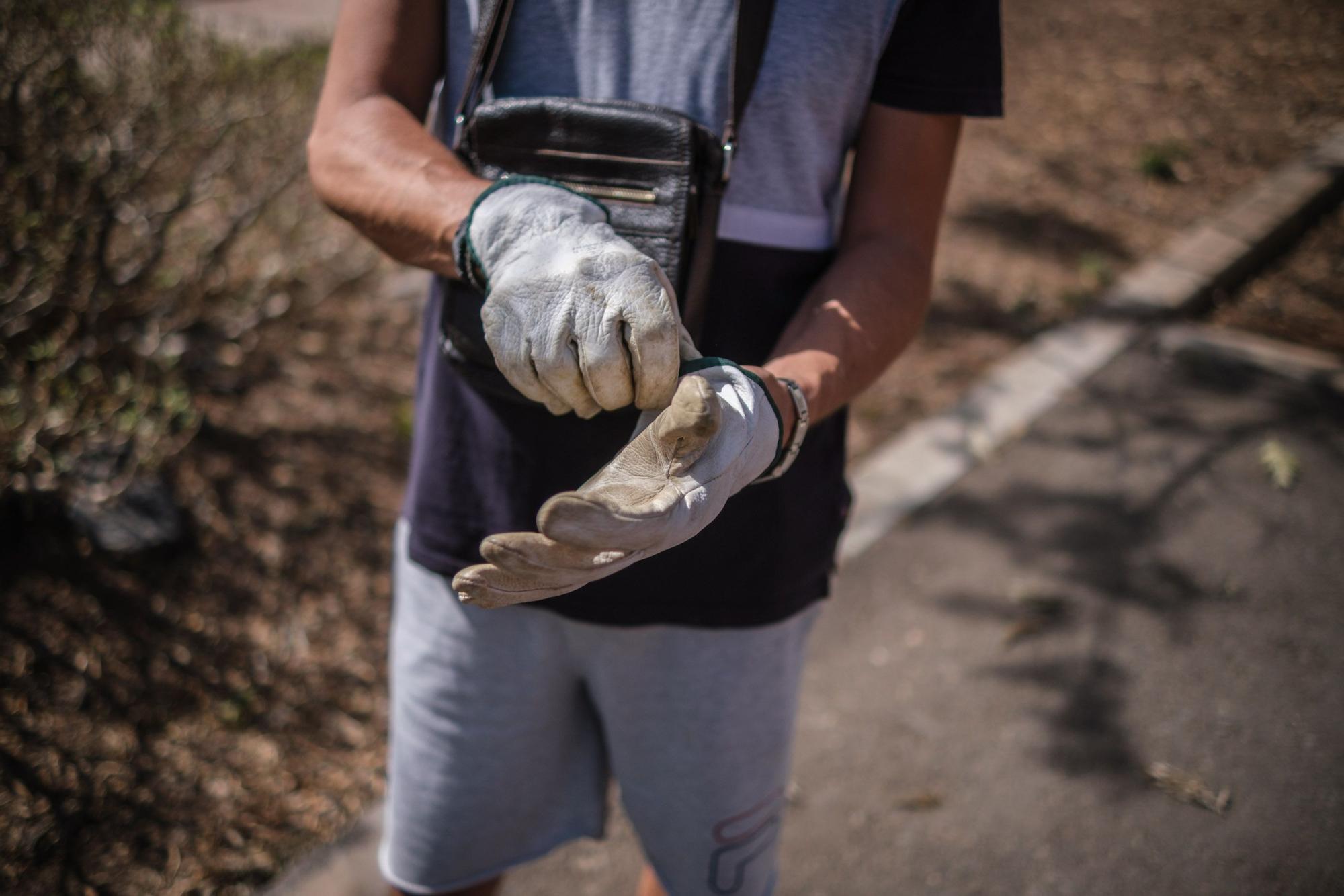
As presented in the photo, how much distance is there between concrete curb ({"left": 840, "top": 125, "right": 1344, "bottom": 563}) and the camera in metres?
3.33

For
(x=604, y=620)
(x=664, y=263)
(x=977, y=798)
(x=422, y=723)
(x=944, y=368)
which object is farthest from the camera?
(x=944, y=368)

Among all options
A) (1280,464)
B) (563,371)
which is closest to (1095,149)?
(1280,464)

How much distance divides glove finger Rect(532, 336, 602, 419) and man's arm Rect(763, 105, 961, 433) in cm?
28

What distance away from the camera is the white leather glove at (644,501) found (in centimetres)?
85

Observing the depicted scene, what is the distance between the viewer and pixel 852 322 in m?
1.23

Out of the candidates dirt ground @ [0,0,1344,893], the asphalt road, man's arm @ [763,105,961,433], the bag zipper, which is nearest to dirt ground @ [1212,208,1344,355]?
dirt ground @ [0,0,1344,893]

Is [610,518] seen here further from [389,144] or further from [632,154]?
[389,144]

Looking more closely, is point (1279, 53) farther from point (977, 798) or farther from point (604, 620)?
point (604, 620)

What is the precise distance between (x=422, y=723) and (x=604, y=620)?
0.38m

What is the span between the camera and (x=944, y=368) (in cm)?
397

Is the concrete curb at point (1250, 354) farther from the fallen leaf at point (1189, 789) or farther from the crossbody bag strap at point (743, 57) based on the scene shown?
the crossbody bag strap at point (743, 57)

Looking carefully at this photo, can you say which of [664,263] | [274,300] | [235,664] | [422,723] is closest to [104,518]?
[235,664]

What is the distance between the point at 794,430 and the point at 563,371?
32 cm

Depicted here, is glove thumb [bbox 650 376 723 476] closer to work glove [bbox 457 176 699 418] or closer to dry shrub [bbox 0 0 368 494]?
work glove [bbox 457 176 699 418]
